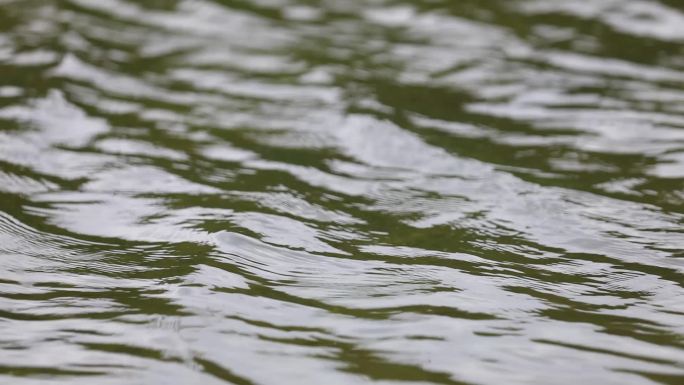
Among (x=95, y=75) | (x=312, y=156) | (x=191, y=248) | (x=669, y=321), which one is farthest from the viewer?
(x=95, y=75)

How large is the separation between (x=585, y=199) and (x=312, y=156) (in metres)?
0.84

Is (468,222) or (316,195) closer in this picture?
(468,222)

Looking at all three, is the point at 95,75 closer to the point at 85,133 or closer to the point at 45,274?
the point at 85,133

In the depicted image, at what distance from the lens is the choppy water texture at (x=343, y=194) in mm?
1611

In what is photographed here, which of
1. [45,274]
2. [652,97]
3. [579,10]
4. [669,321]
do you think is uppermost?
[579,10]

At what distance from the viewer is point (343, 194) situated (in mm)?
2393

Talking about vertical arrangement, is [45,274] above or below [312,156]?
below

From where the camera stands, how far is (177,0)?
432cm

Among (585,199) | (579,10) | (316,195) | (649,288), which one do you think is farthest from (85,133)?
(579,10)

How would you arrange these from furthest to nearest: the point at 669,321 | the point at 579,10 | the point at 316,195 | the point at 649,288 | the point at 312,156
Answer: the point at 579,10 < the point at 312,156 < the point at 316,195 < the point at 649,288 < the point at 669,321

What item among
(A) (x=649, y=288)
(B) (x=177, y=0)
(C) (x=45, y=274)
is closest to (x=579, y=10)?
(B) (x=177, y=0)

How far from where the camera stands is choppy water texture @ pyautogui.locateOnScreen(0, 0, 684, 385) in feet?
5.29

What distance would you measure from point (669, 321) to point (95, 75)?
245cm

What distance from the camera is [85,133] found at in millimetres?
2850
